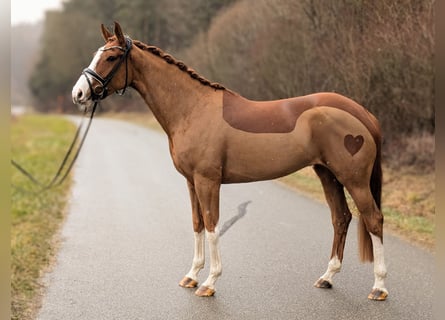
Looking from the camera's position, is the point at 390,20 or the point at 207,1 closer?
the point at 390,20

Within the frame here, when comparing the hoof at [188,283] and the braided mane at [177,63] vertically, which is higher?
the braided mane at [177,63]

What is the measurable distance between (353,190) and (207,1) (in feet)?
43.1

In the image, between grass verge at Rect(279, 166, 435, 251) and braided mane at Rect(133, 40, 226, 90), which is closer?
braided mane at Rect(133, 40, 226, 90)

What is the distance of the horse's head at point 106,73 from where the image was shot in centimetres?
440

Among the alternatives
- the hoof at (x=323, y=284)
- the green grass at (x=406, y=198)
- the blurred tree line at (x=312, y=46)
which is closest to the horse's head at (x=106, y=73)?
the hoof at (x=323, y=284)

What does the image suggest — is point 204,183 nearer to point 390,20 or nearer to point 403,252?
point 403,252

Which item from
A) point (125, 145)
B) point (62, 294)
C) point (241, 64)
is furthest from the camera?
point (125, 145)

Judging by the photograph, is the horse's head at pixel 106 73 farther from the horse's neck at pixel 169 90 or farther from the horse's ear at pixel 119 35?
the horse's neck at pixel 169 90

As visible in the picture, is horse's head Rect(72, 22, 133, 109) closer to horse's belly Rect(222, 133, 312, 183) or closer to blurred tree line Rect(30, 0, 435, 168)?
horse's belly Rect(222, 133, 312, 183)

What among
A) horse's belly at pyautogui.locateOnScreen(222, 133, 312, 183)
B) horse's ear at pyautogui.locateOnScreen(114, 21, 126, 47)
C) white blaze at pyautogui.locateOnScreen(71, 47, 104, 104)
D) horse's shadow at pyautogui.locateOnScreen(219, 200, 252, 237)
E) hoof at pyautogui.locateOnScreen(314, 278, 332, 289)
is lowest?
horse's shadow at pyautogui.locateOnScreen(219, 200, 252, 237)

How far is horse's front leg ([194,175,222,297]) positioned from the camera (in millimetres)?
4637

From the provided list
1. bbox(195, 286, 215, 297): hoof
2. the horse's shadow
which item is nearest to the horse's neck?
bbox(195, 286, 215, 297): hoof

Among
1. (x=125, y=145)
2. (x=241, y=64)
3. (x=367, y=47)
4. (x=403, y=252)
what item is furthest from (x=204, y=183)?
(x=125, y=145)

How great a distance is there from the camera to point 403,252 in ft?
20.0
